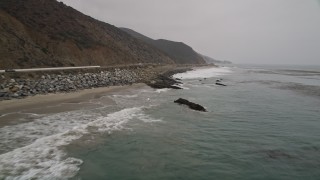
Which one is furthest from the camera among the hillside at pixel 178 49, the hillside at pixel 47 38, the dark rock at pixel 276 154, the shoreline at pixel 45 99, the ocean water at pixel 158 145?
the hillside at pixel 178 49

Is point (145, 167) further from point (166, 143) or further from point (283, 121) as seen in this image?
point (283, 121)

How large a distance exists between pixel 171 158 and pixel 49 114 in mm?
10779

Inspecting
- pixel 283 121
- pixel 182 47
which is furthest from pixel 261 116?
pixel 182 47

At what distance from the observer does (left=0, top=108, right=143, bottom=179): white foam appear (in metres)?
9.79

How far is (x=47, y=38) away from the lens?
49.6m

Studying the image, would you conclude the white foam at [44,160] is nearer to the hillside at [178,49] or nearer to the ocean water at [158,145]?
the ocean water at [158,145]

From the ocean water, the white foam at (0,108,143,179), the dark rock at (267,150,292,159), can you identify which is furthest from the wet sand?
the dark rock at (267,150,292,159)

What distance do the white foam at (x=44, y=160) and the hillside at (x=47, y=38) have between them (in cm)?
2430

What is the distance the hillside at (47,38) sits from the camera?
38.9 meters

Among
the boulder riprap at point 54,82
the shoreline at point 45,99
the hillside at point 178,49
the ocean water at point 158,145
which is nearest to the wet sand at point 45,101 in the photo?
the shoreline at point 45,99

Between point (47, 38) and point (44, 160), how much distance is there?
42.9m

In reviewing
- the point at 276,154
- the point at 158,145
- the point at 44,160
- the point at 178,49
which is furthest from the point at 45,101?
the point at 178,49

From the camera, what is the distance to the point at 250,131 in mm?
16203

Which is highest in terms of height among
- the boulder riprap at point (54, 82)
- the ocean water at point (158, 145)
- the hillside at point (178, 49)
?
the hillside at point (178, 49)
